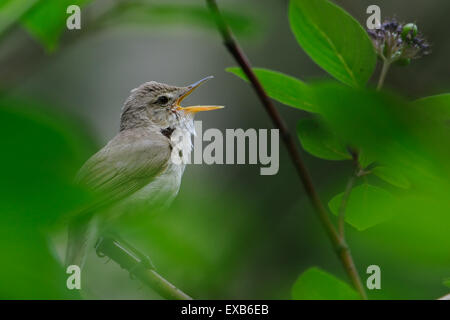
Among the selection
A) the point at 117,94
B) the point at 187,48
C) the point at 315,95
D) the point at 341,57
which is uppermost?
the point at 187,48

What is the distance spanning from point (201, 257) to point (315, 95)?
28 centimetres

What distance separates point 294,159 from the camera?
2.64 feet

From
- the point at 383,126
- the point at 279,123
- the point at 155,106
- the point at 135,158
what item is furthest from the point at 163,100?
the point at 383,126

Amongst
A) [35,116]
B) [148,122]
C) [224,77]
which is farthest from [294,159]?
[224,77]

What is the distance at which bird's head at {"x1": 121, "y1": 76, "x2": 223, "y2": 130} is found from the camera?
366 cm

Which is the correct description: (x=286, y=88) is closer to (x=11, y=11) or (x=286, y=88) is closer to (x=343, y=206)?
(x=343, y=206)

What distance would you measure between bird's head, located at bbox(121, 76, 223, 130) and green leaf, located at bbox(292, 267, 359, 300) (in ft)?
→ 9.16

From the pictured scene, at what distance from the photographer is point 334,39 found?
2.87 feet

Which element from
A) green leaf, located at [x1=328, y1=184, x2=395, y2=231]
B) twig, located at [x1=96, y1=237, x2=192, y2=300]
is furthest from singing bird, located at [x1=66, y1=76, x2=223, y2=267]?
green leaf, located at [x1=328, y1=184, x2=395, y2=231]

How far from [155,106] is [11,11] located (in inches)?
125

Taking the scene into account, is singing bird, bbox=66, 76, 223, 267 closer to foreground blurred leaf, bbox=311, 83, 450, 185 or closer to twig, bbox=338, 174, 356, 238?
twig, bbox=338, 174, 356, 238

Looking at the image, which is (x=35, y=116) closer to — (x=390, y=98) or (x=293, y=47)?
(x=390, y=98)

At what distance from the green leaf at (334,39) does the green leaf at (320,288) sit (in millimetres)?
315

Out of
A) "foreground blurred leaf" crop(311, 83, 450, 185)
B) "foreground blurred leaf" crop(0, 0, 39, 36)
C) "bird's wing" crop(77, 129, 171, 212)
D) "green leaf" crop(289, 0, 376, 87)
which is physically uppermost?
"bird's wing" crop(77, 129, 171, 212)
